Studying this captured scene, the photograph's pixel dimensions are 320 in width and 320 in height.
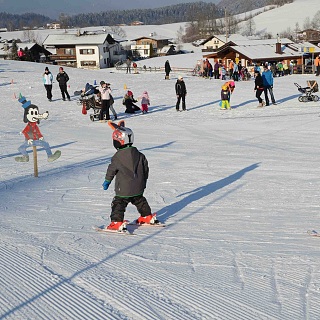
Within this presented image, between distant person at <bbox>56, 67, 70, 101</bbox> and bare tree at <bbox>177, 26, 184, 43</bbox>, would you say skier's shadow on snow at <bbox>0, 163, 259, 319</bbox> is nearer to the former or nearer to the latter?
distant person at <bbox>56, 67, 70, 101</bbox>

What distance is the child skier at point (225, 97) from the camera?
18913mm

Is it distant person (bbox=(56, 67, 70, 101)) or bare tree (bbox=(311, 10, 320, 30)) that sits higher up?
bare tree (bbox=(311, 10, 320, 30))

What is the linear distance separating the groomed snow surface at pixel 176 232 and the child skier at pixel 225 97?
3.54m

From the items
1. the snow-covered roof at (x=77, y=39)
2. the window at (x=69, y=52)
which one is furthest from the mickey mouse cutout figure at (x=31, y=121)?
the window at (x=69, y=52)

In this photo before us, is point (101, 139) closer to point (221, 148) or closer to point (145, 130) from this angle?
point (145, 130)

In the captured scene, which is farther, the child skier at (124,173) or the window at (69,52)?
the window at (69,52)

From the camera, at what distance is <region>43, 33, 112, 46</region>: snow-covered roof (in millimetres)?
74875

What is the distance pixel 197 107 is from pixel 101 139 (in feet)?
21.0

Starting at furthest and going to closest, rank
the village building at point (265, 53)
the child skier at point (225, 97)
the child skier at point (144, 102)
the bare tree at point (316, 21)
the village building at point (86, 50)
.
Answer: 1. the bare tree at point (316, 21)
2. the village building at point (86, 50)
3. the village building at point (265, 53)
4. the child skier at point (144, 102)
5. the child skier at point (225, 97)

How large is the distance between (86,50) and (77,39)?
12.5 feet

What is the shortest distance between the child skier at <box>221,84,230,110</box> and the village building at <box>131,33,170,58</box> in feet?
273

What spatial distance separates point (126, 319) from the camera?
3.86 meters

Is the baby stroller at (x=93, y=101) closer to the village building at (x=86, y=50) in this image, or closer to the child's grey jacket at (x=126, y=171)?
the child's grey jacket at (x=126, y=171)

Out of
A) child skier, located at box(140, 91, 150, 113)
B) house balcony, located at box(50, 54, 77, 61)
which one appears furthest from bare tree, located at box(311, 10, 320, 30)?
child skier, located at box(140, 91, 150, 113)
